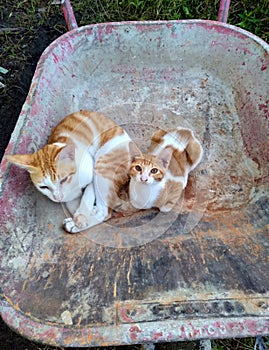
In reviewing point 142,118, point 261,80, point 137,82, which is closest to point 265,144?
point 261,80

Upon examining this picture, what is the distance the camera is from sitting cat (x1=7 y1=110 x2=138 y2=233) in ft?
4.83

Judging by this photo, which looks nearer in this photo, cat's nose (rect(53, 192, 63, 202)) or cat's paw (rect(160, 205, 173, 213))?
cat's nose (rect(53, 192, 63, 202))

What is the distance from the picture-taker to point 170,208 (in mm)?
1623

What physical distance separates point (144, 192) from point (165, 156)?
0.20 meters

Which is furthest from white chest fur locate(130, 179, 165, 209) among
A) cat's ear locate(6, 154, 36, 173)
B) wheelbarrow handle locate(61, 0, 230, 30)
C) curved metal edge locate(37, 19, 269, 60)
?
wheelbarrow handle locate(61, 0, 230, 30)

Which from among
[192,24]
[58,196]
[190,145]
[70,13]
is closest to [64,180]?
[58,196]

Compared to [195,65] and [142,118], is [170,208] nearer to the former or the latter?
[142,118]

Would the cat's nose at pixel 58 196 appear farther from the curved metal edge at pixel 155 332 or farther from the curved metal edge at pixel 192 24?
the curved metal edge at pixel 192 24

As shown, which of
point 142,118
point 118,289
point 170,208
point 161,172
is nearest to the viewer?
point 118,289

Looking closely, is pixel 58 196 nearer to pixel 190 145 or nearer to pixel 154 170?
pixel 154 170

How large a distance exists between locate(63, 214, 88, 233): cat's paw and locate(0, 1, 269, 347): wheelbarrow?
4cm

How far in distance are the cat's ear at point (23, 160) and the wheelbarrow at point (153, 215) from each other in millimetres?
90

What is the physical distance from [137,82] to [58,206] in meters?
0.99

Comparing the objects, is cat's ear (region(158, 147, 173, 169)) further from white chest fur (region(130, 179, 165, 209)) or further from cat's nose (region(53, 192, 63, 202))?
cat's nose (region(53, 192, 63, 202))
